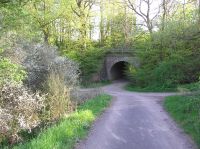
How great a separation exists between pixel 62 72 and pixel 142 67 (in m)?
14.8

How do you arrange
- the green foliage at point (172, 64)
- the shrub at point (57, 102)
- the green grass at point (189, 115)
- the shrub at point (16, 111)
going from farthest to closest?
the green foliage at point (172, 64), the shrub at point (57, 102), the shrub at point (16, 111), the green grass at point (189, 115)

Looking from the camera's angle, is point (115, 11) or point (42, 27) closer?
point (42, 27)

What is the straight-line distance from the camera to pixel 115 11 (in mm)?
45000

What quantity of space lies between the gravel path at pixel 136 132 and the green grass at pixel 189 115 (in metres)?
0.25

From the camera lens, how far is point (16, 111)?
12.8 metres

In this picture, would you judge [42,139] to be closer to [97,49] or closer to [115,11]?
[97,49]

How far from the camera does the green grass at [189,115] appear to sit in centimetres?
1151

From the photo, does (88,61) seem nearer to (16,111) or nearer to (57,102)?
(57,102)

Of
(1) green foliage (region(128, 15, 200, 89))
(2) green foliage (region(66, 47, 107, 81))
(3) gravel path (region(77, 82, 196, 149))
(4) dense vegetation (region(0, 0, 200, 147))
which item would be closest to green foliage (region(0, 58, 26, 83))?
(4) dense vegetation (region(0, 0, 200, 147))

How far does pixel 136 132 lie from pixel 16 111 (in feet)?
13.6

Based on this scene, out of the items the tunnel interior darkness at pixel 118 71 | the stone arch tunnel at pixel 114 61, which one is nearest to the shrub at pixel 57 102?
the stone arch tunnel at pixel 114 61

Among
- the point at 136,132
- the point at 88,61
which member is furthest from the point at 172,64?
the point at 136,132

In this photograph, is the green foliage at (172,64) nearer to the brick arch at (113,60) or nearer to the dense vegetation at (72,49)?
the dense vegetation at (72,49)

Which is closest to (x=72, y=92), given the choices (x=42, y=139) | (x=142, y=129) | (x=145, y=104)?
(x=145, y=104)
